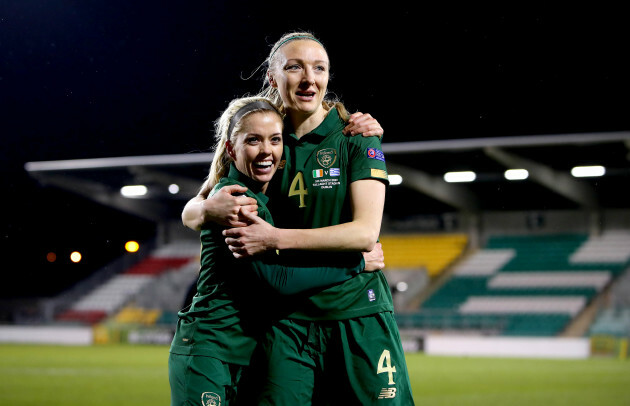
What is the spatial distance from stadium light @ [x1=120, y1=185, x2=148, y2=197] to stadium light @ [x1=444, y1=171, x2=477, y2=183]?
38.8 ft

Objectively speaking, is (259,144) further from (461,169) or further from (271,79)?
(461,169)

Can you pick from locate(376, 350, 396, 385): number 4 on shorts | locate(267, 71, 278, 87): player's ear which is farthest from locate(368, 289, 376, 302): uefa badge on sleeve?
locate(267, 71, 278, 87): player's ear

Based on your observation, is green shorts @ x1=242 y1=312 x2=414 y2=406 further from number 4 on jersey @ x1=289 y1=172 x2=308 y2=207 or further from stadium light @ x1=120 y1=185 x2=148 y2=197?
stadium light @ x1=120 y1=185 x2=148 y2=197

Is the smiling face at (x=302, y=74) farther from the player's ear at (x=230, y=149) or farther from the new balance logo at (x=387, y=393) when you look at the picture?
the new balance logo at (x=387, y=393)

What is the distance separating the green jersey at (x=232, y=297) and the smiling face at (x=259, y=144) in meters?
0.09

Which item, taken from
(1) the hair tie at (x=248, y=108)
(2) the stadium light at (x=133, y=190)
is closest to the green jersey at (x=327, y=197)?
(1) the hair tie at (x=248, y=108)

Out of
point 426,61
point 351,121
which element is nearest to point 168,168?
point 426,61

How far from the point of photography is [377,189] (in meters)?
3.97

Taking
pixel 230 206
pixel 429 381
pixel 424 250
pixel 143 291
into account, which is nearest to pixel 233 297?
pixel 230 206

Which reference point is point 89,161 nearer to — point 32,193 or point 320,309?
point 32,193

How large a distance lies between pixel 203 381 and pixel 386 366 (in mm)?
845

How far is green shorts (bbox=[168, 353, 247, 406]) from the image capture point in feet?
12.7

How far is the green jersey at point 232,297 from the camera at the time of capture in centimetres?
388

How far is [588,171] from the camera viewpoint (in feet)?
92.3
